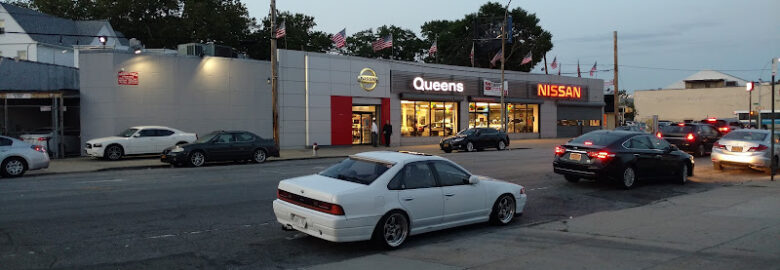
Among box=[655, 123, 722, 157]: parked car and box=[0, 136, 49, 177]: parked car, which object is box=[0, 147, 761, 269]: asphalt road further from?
box=[655, 123, 722, 157]: parked car

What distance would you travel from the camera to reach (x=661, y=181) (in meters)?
15.0

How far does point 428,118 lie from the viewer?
37.2 m

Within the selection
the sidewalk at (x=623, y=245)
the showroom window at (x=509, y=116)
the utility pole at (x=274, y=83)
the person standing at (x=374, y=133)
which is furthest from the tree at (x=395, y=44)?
the sidewalk at (x=623, y=245)

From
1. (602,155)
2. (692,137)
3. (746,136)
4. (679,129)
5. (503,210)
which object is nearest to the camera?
(503,210)

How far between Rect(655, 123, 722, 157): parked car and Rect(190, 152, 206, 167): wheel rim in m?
18.5

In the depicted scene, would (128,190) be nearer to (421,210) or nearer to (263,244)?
(263,244)

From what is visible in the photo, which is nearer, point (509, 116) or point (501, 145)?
point (501, 145)

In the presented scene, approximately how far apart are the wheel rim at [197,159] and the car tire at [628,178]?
13899mm

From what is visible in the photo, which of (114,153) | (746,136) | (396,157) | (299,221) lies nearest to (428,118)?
(114,153)

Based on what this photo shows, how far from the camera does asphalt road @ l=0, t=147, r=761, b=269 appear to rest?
682cm

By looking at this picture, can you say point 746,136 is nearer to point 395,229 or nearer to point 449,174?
point 449,174

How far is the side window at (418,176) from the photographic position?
769 centimetres

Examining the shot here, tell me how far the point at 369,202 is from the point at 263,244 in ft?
5.77

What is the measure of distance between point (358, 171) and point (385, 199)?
79 centimetres
